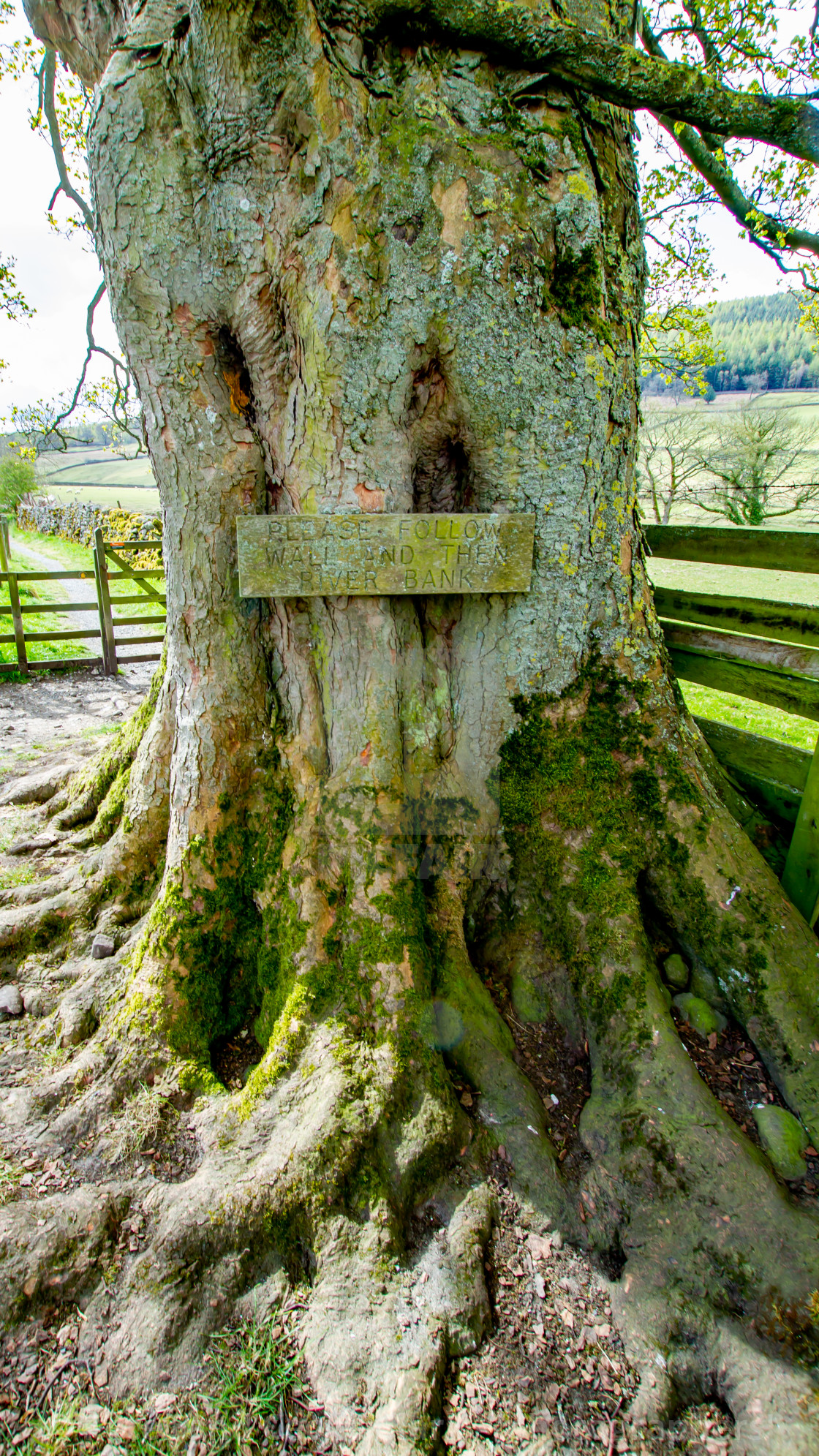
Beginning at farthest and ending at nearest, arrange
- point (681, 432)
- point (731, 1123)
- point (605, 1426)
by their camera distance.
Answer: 1. point (681, 432)
2. point (731, 1123)
3. point (605, 1426)

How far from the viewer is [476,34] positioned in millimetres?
2350

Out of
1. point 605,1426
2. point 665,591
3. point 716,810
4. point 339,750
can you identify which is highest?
point 665,591

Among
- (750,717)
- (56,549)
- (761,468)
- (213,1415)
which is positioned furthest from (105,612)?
(761,468)

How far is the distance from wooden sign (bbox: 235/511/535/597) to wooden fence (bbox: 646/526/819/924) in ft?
4.33

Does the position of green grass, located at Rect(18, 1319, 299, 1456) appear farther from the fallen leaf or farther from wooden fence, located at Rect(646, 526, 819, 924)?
wooden fence, located at Rect(646, 526, 819, 924)

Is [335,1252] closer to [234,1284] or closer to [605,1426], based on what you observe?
[234,1284]

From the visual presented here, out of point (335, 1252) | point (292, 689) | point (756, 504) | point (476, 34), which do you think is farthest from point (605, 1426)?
point (756, 504)

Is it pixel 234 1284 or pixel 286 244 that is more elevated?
pixel 286 244

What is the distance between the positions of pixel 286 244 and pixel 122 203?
2.19ft

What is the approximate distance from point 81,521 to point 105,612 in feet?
68.6

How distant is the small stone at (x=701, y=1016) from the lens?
9.94 feet

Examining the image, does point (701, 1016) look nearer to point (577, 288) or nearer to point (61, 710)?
point (577, 288)

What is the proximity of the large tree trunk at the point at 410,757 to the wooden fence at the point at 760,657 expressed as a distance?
404mm

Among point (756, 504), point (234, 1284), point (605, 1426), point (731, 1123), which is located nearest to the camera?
point (605, 1426)
